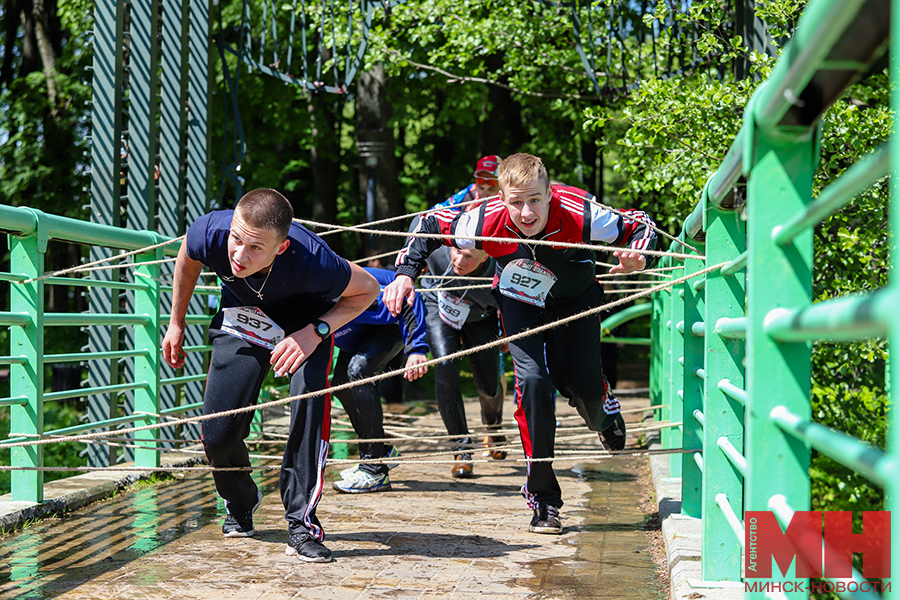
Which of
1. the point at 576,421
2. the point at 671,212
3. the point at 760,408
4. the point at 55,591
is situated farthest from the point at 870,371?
the point at 55,591

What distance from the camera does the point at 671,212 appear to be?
6.91 metres

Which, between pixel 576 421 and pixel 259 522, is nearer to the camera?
pixel 259 522

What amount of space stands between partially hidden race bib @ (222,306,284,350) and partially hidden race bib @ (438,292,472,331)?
229cm

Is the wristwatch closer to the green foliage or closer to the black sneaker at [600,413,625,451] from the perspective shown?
the black sneaker at [600,413,625,451]

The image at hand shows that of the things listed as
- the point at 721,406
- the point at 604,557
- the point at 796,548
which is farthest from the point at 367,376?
the point at 796,548

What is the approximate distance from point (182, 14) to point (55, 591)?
16.1ft

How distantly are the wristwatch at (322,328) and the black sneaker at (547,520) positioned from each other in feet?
4.41

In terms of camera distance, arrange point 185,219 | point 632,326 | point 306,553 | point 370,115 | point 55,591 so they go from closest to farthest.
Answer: point 55,591 < point 306,553 < point 185,219 < point 370,115 < point 632,326

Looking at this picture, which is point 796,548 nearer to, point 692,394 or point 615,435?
point 692,394

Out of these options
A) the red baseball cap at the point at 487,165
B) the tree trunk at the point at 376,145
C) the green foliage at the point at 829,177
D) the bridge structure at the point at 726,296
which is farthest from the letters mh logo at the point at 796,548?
the tree trunk at the point at 376,145

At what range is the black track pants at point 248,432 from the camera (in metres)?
3.88

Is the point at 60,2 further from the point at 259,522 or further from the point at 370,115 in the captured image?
the point at 259,522

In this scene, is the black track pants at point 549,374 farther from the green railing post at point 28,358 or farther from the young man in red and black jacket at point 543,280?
the green railing post at point 28,358

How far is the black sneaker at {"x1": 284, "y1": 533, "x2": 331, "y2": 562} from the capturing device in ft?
12.3
